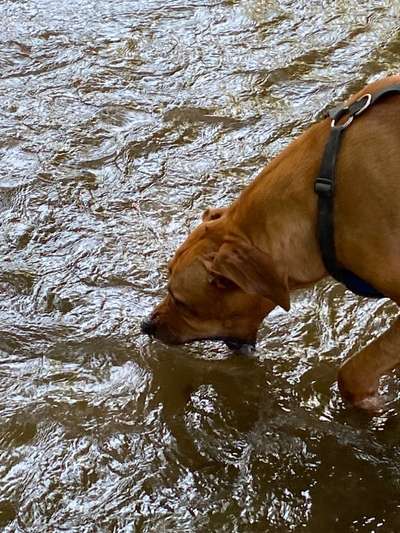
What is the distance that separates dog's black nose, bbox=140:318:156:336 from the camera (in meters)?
4.45

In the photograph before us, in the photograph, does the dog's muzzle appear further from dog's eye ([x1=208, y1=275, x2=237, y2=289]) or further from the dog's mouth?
dog's eye ([x1=208, y1=275, x2=237, y2=289])

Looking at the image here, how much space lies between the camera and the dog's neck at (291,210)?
3.67 m

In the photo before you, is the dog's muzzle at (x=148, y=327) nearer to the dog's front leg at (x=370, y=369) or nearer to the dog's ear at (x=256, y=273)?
the dog's ear at (x=256, y=273)

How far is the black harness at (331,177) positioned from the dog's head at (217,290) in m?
0.24

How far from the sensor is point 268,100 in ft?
21.5

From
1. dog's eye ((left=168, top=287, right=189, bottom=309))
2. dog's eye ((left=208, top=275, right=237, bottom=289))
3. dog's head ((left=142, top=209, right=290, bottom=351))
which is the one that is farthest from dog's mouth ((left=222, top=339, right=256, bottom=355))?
dog's eye ((left=208, top=275, right=237, bottom=289))

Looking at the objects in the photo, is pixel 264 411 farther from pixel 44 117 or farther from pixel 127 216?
pixel 44 117

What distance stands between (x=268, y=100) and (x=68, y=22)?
2009 millimetres

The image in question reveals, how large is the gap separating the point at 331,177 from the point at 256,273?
53cm

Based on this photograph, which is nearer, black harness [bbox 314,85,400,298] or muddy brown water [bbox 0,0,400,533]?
black harness [bbox 314,85,400,298]

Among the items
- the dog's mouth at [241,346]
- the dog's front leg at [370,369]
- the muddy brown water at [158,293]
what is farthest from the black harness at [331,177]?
the muddy brown water at [158,293]

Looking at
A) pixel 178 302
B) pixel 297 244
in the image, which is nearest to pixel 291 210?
pixel 297 244

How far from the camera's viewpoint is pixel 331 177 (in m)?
3.55

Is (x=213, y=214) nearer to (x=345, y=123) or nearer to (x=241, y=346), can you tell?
(x=241, y=346)
